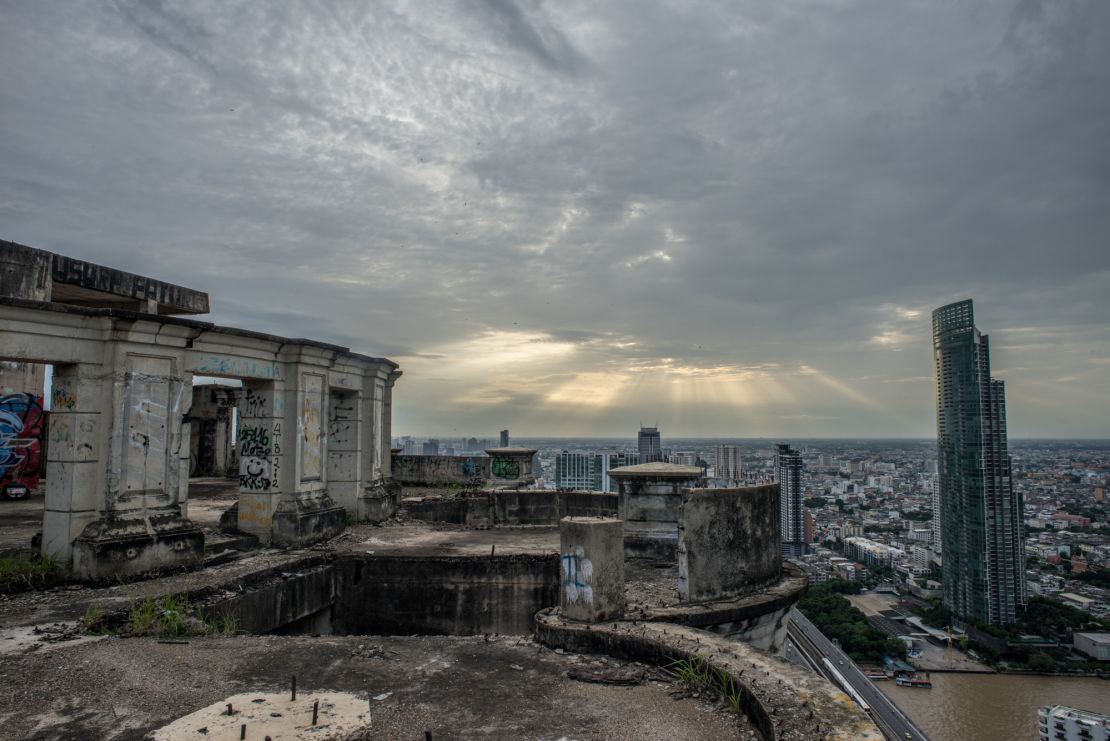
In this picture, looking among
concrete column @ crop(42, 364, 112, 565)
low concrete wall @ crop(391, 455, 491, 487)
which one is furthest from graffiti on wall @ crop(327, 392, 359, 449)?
low concrete wall @ crop(391, 455, 491, 487)

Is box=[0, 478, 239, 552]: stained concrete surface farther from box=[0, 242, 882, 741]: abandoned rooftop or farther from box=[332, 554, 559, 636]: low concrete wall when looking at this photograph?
box=[332, 554, 559, 636]: low concrete wall

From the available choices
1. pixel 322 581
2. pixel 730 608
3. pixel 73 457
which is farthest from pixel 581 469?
pixel 73 457

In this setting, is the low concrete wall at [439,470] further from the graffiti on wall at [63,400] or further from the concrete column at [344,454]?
the graffiti on wall at [63,400]

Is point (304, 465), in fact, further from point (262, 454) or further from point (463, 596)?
point (463, 596)

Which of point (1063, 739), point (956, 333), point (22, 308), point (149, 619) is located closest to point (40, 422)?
point (22, 308)

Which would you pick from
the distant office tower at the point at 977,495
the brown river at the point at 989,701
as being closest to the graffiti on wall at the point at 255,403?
the brown river at the point at 989,701

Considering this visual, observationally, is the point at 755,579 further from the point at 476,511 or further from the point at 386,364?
the point at 386,364
